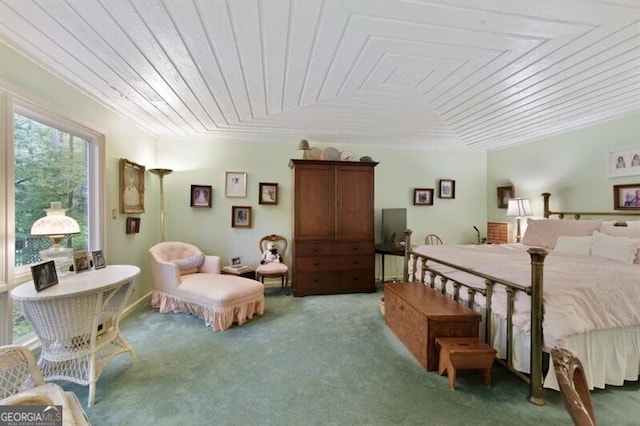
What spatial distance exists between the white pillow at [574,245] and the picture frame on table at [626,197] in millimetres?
784

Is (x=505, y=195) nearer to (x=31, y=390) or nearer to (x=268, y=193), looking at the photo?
(x=268, y=193)

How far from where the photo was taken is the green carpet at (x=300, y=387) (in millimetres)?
1756

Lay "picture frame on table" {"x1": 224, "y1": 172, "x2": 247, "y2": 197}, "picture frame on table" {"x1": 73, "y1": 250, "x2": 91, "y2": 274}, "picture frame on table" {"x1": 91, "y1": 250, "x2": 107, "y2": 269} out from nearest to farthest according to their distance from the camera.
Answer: "picture frame on table" {"x1": 73, "y1": 250, "x2": 91, "y2": 274} < "picture frame on table" {"x1": 91, "y1": 250, "x2": 107, "y2": 269} < "picture frame on table" {"x1": 224, "y1": 172, "x2": 247, "y2": 197}

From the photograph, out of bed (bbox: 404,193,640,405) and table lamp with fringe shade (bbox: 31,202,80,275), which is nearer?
bed (bbox: 404,193,640,405)

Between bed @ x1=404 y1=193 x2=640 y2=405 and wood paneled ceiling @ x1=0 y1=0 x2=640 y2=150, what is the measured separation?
4.96 ft

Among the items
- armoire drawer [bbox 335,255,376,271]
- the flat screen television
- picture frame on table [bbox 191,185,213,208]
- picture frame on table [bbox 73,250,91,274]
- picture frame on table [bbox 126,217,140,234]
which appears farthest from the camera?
the flat screen television

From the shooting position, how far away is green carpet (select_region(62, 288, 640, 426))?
1756mm

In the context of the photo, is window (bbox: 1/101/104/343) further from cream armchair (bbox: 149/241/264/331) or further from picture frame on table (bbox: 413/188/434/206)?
picture frame on table (bbox: 413/188/434/206)

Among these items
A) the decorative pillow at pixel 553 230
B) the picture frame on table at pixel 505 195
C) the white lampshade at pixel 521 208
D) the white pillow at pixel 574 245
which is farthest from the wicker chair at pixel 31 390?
the picture frame on table at pixel 505 195

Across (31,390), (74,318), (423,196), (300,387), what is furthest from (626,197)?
(74,318)

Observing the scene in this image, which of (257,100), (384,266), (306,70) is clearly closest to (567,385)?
(306,70)

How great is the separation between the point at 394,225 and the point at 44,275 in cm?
431

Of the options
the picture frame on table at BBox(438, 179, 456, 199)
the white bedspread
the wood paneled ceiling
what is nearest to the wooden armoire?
the wood paneled ceiling

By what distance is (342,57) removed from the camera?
7.26ft
